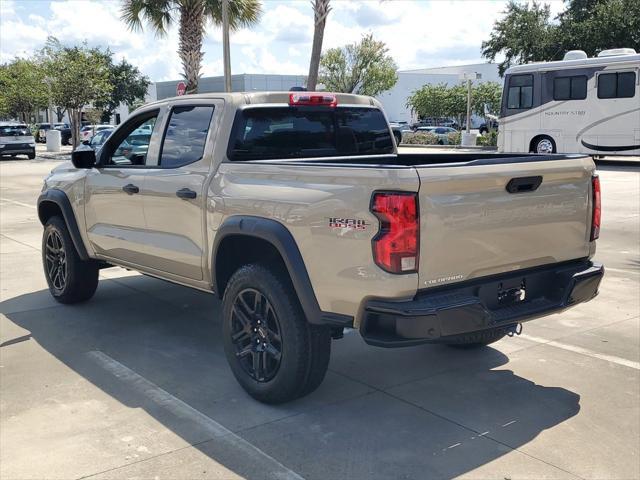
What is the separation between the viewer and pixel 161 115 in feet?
17.4

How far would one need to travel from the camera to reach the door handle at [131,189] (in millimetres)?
5330

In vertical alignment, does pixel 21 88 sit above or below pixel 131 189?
above

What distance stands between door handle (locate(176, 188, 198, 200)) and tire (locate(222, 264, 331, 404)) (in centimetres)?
72

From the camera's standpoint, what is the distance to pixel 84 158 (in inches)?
230

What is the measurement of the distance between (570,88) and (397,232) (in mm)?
21314

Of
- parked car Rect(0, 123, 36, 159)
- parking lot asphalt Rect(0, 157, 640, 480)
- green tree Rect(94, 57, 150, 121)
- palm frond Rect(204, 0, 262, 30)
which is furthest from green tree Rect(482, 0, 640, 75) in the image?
green tree Rect(94, 57, 150, 121)

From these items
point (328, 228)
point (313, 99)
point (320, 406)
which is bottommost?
point (320, 406)

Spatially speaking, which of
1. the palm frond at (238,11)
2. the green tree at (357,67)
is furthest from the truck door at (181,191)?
the green tree at (357,67)

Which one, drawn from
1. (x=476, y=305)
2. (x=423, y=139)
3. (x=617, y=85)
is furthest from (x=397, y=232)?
(x=423, y=139)

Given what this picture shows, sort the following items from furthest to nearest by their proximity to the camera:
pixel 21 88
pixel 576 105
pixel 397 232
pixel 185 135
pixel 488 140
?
1. pixel 21 88
2. pixel 488 140
3. pixel 576 105
4. pixel 185 135
5. pixel 397 232

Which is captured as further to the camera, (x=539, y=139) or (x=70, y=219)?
(x=539, y=139)

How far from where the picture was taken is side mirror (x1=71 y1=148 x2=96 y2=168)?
5.81 m

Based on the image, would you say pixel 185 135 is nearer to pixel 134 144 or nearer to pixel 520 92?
pixel 134 144

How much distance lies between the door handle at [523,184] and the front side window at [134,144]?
2955mm
